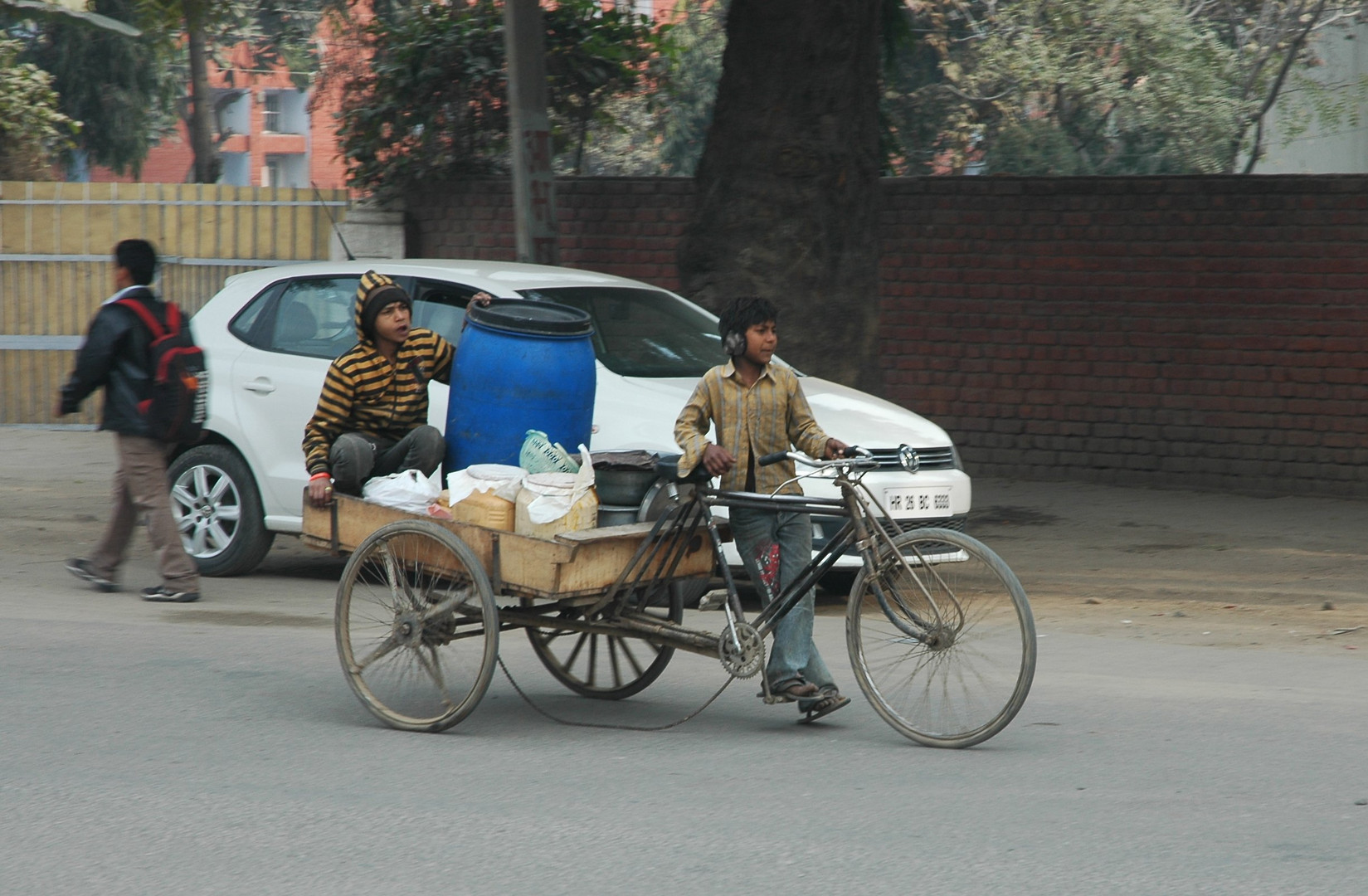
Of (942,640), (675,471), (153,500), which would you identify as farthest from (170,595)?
(942,640)

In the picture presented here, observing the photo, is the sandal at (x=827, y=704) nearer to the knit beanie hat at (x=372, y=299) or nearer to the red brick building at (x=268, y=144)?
the knit beanie hat at (x=372, y=299)

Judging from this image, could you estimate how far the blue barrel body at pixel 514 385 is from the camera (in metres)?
5.98

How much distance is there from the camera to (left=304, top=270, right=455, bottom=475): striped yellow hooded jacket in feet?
20.4

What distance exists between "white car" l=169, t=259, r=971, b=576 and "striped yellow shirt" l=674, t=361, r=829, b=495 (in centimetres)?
237

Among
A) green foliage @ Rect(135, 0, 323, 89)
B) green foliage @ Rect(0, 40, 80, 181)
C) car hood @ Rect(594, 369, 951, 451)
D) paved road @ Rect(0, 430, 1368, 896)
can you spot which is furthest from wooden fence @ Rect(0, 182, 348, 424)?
green foliage @ Rect(135, 0, 323, 89)

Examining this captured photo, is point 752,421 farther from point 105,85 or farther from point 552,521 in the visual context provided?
point 105,85

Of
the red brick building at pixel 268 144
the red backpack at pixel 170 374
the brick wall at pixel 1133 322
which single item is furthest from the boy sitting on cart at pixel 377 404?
the red brick building at pixel 268 144

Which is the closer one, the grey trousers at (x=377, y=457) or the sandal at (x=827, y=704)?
the sandal at (x=827, y=704)

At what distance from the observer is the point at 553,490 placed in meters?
5.64

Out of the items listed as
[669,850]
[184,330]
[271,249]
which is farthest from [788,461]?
[271,249]

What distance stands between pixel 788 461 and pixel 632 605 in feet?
2.48

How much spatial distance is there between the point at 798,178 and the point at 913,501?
299cm

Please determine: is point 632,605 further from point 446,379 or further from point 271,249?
point 271,249

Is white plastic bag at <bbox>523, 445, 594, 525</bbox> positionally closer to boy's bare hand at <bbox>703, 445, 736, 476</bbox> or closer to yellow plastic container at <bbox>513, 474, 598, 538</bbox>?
yellow plastic container at <bbox>513, 474, 598, 538</bbox>
